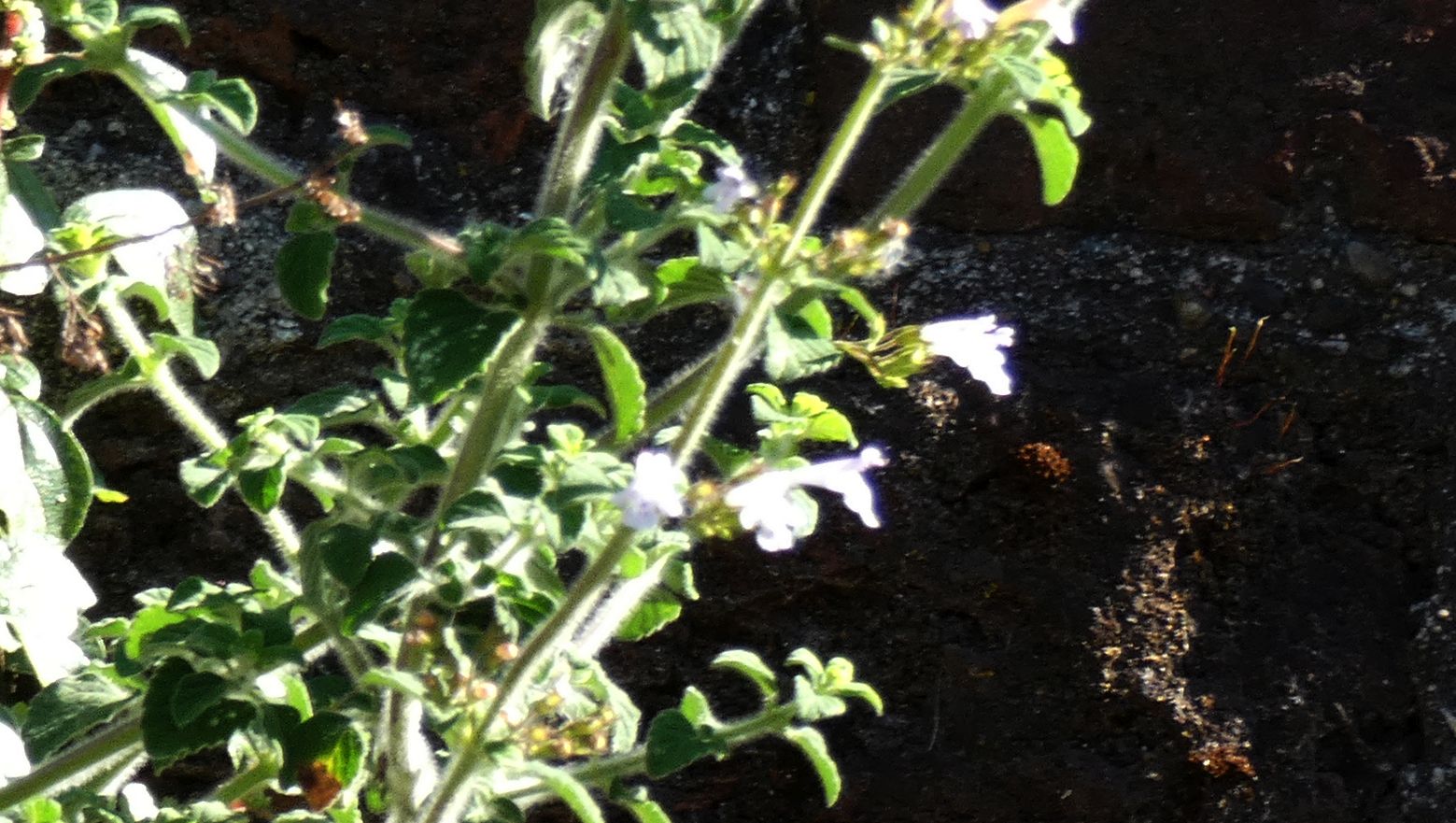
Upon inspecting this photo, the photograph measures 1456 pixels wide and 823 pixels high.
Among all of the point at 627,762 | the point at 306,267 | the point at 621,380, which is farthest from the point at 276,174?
the point at 627,762

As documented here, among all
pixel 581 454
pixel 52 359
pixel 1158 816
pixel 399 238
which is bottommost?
pixel 1158 816

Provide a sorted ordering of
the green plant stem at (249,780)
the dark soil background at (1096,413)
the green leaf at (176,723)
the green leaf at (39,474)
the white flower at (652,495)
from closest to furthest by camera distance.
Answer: the white flower at (652,495) < the green leaf at (176,723) < the green leaf at (39,474) < the green plant stem at (249,780) < the dark soil background at (1096,413)

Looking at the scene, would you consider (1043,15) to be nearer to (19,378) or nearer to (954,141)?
(954,141)

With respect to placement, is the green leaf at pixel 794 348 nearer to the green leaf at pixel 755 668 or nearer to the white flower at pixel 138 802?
the green leaf at pixel 755 668

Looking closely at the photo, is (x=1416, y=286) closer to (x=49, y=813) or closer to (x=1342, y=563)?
(x=1342, y=563)

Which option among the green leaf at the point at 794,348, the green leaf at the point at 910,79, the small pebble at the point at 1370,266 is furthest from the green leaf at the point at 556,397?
the small pebble at the point at 1370,266

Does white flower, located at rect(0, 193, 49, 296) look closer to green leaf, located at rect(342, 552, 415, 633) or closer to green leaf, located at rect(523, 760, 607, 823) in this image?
green leaf, located at rect(342, 552, 415, 633)

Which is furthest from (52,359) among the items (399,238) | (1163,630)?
(1163,630)
